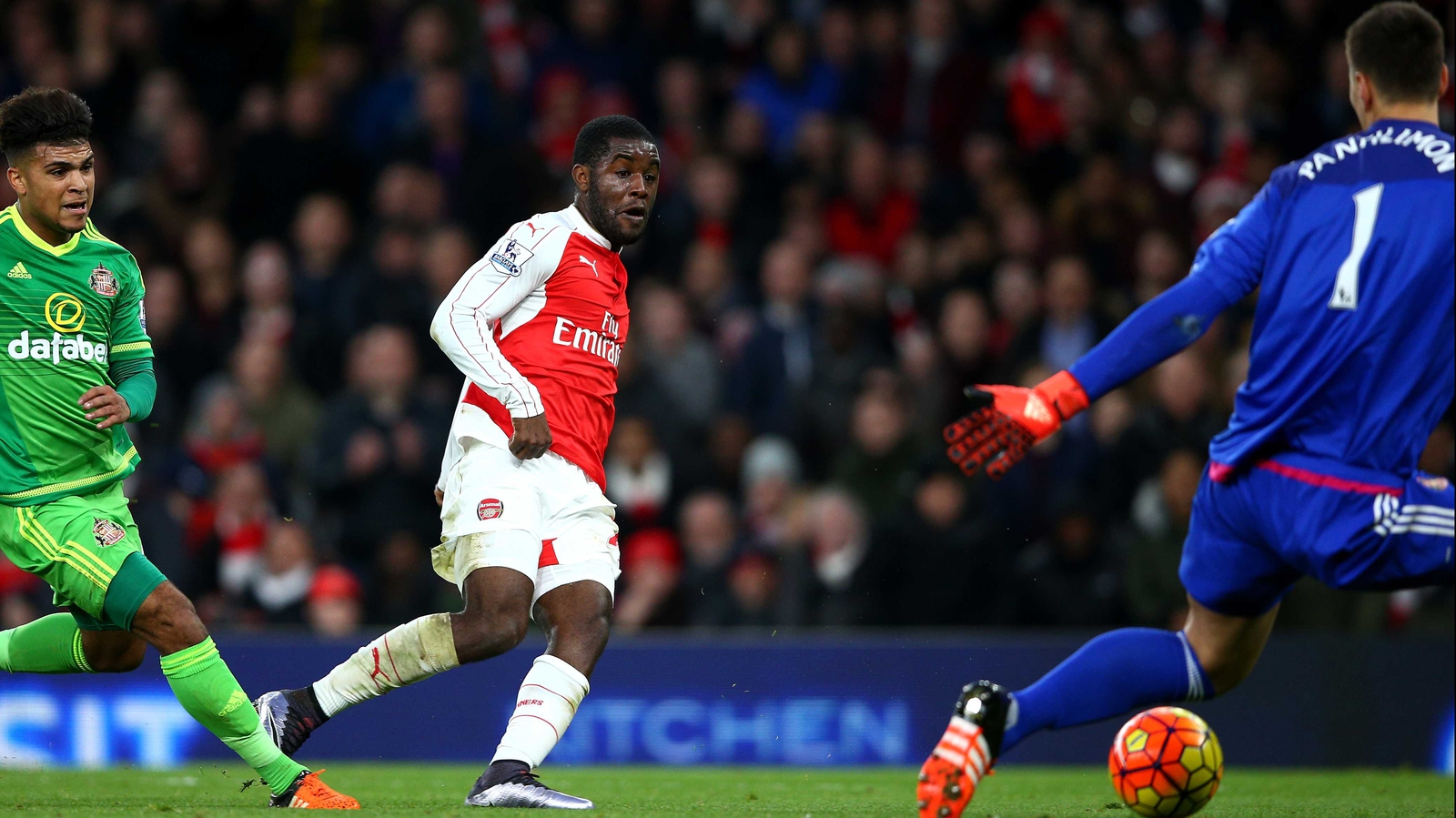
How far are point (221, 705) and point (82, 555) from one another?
2.11 feet

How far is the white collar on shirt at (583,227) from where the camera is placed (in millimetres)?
5852

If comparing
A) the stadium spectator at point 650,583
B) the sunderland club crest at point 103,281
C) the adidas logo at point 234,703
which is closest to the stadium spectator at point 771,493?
the stadium spectator at point 650,583

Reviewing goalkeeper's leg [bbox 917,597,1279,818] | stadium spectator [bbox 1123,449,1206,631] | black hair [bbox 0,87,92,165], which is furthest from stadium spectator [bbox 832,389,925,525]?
black hair [bbox 0,87,92,165]

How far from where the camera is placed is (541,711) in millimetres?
5293

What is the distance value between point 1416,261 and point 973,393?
120 cm

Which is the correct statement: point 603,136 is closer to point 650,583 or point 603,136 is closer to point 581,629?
point 581,629

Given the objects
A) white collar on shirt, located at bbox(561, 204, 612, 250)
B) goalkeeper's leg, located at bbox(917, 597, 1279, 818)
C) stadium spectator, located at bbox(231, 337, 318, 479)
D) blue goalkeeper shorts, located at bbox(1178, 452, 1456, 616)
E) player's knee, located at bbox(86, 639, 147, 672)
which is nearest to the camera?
blue goalkeeper shorts, located at bbox(1178, 452, 1456, 616)

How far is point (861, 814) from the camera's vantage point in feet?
18.7

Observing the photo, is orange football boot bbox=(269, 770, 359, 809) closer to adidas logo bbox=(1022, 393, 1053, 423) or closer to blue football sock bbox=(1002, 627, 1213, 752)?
blue football sock bbox=(1002, 627, 1213, 752)

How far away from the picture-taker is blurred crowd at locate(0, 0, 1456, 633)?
32.1 feet

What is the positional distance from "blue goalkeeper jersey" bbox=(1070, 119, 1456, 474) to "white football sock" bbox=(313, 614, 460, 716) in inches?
92.1

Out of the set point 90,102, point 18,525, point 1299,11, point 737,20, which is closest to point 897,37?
point 737,20

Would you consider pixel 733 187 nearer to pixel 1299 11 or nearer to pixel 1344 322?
pixel 1299 11

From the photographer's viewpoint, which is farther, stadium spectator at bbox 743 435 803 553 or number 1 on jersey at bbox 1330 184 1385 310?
Answer: stadium spectator at bbox 743 435 803 553
